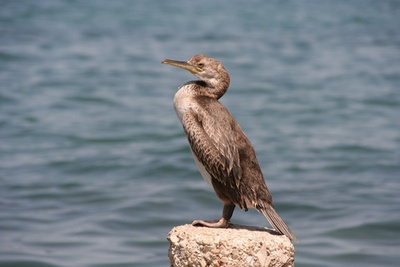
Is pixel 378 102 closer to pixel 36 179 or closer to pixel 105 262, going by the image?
pixel 36 179

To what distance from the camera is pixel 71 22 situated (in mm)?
32219

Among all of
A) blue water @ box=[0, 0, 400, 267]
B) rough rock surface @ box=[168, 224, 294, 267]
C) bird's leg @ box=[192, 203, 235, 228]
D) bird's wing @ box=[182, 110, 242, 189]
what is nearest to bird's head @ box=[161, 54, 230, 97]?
bird's wing @ box=[182, 110, 242, 189]

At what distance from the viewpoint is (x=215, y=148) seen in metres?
7.21

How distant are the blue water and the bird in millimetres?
5003

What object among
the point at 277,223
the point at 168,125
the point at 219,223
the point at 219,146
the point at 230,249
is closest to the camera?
the point at 230,249

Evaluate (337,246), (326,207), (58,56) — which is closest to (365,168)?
(326,207)

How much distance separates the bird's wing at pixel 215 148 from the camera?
7160 millimetres

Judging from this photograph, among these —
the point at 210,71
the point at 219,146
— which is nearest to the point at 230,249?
the point at 219,146

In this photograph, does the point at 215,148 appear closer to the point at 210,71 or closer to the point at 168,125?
the point at 210,71

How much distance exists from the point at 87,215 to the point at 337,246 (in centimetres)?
401

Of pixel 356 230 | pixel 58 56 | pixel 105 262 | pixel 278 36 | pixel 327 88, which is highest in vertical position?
pixel 278 36

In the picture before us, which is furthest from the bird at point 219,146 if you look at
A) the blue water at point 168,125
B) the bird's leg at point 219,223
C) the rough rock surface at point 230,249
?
the blue water at point 168,125

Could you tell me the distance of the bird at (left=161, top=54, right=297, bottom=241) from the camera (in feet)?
23.5

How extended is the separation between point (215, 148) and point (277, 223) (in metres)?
0.81
